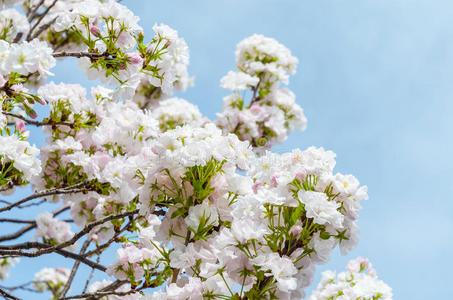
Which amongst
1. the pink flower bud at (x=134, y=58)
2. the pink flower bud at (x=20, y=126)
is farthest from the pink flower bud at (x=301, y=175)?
the pink flower bud at (x=20, y=126)

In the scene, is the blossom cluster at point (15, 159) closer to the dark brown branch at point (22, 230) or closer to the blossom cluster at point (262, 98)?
the dark brown branch at point (22, 230)

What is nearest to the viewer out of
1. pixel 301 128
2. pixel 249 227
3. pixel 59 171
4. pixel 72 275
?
pixel 249 227

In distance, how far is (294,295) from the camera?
2.18m

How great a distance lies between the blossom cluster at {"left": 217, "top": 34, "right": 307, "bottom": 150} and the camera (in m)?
5.86

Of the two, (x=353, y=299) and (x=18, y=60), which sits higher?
(x=18, y=60)

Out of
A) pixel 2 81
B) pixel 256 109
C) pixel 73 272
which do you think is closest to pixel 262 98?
pixel 256 109

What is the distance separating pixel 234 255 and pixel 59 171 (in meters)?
2.08

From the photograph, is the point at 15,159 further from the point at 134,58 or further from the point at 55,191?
the point at 134,58

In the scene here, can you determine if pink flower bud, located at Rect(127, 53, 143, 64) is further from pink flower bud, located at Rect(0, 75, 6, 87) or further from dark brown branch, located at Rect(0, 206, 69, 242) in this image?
dark brown branch, located at Rect(0, 206, 69, 242)

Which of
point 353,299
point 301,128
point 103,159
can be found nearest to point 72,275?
point 103,159

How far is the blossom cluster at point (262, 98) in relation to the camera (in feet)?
19.2

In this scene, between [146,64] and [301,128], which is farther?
[301,128]

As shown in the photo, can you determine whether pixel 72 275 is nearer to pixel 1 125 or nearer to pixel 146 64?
pixel 1 125

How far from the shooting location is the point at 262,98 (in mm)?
6340
